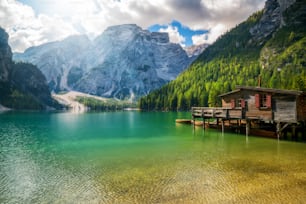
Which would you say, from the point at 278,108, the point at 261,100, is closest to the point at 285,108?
the point at 278,108

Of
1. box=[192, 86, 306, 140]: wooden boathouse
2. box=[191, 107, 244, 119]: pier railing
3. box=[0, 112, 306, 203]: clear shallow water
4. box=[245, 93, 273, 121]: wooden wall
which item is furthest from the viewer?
box=[191, 107, 244, 119]: pier railing

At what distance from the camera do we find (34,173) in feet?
74.9

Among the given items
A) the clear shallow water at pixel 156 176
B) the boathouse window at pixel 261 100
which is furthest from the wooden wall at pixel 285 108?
the clear shallow water at pixel 156 176

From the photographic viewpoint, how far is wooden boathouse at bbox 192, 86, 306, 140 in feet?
126

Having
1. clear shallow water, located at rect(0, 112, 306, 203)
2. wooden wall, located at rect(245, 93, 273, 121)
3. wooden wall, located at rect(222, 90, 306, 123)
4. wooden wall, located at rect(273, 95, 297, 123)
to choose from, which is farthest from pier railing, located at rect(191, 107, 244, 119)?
clear shallow water, located at rect(0, 112, 306, 203)

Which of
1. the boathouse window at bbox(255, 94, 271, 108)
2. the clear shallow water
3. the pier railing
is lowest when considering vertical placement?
the clear shallow water

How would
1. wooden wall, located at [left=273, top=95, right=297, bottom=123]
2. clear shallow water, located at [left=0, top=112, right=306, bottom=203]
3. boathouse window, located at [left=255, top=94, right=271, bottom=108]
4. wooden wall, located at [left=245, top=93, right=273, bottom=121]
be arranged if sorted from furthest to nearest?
boathouse window, located at [left=255, top=94, right=271, bottom=108], wooden wall, located at [left=245, top=93, right=273, bottom=121], wooden wall, located at [left=273, top=95, right=297, bottom=123], clear shallow water, located at [left=0, top=112, right=306, bottom=203]

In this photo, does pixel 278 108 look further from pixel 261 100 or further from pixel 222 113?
pixel 222 113

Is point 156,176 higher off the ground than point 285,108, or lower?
lower

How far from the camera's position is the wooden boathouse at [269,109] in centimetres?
3850

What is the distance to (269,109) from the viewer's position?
1624 inches

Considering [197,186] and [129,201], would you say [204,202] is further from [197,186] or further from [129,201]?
[129,201]

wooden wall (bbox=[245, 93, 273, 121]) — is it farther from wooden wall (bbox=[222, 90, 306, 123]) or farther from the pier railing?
the pier railing

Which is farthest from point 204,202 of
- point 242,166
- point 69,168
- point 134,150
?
point 134,150
